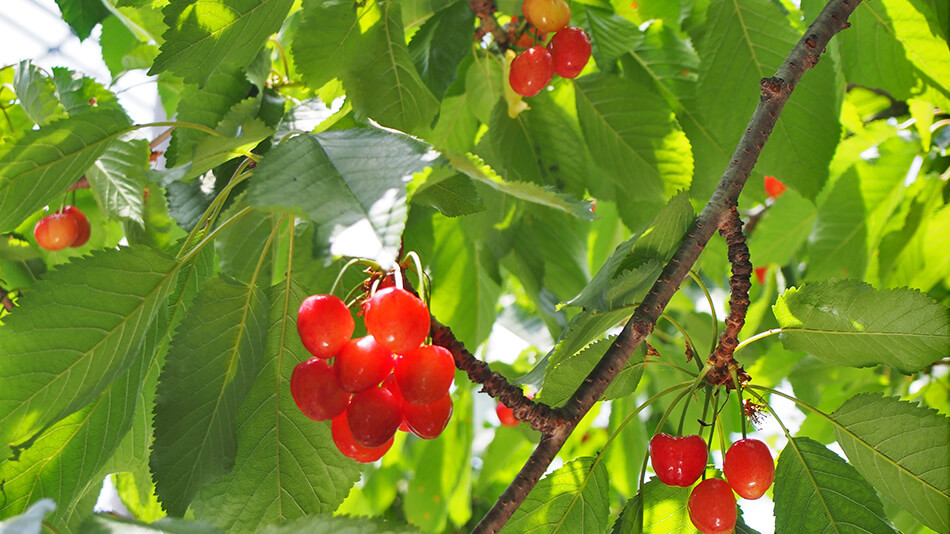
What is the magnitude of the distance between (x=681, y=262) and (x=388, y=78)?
1.41 ft

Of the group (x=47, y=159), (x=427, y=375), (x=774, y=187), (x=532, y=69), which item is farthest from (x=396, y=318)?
(x=774, y=187)

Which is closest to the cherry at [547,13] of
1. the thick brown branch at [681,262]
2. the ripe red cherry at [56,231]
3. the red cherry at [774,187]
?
the thick brown branch at [681,262]

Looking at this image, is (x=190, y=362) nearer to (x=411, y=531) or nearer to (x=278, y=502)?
(x=278, y=502)

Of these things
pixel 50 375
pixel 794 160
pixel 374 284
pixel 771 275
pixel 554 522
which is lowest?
pixel 554 522

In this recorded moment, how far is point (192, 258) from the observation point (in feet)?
2.56

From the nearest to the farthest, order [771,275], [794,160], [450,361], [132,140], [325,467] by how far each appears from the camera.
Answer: [450,361]
[325,467]
[794,160]
[132,140]
[771,275]

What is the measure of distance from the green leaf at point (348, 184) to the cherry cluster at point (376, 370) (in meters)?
0.12

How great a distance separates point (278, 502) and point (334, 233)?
40 cm

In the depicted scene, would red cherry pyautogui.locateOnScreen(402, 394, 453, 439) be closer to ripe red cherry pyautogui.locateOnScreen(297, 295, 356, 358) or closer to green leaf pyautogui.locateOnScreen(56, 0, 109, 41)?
ripe red cherry pyautogui.locateOnScreen(297, 295, 356, 358)

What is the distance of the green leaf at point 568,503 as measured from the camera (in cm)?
71

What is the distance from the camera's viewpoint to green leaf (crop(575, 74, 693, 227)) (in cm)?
102

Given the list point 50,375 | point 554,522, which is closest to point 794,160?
point 554,522

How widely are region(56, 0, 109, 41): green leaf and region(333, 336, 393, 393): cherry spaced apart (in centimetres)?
72

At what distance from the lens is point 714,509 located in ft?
2.11
